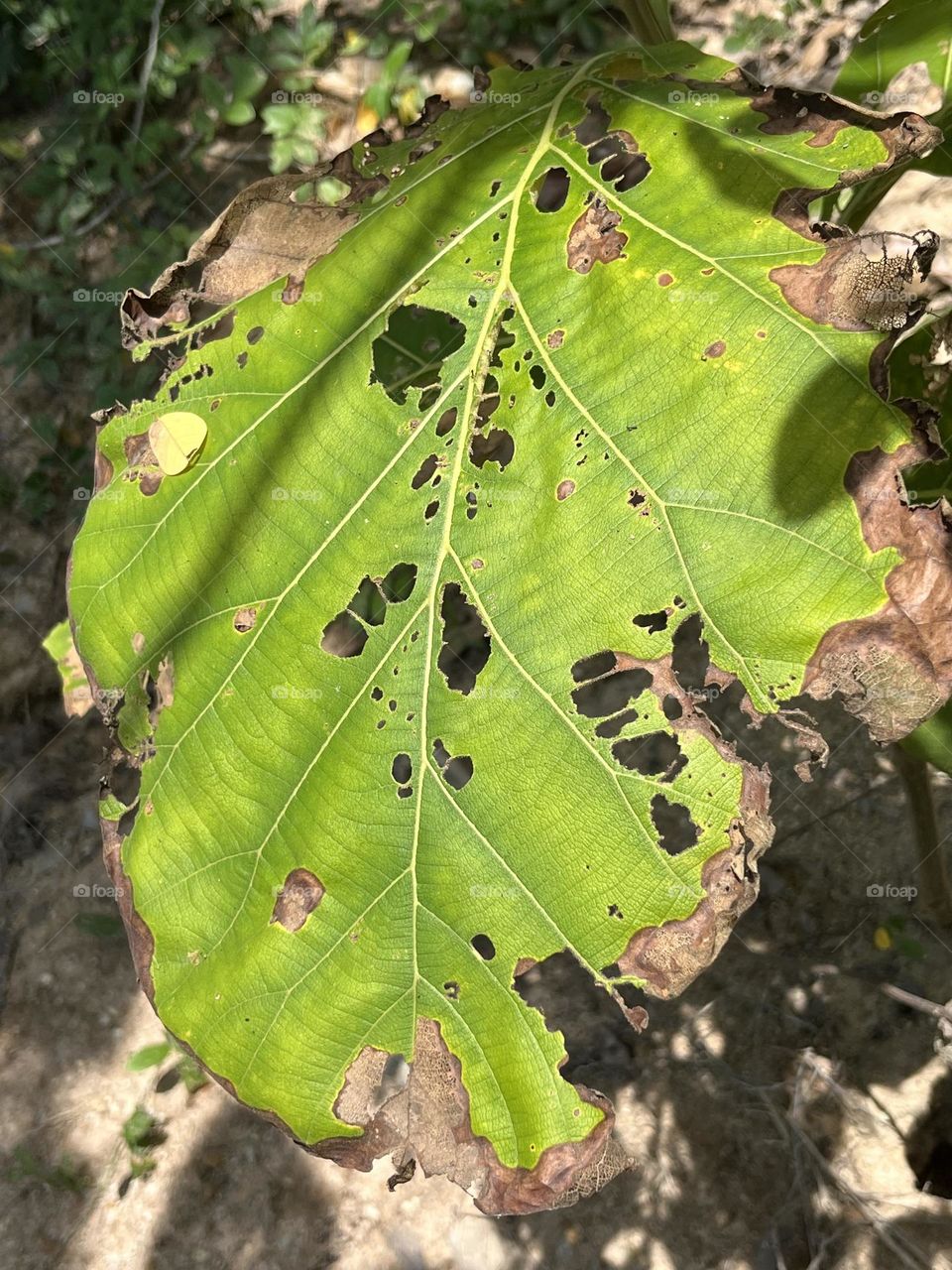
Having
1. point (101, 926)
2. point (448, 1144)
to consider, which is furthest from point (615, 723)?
point (101, 926)

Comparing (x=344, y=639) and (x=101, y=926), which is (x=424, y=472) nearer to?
(x=344, y=639)

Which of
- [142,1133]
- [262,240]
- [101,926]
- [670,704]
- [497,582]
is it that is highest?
[262,240]

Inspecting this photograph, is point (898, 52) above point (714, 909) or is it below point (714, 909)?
above

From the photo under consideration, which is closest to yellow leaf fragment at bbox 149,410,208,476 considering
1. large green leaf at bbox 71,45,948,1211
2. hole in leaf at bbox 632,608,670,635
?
large green leaf at bbox 71,45,948,1211

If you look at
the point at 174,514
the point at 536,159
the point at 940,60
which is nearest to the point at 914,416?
the point at 536,159

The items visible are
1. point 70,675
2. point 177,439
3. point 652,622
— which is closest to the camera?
point 652,622

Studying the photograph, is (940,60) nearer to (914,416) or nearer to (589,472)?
(914,416)
